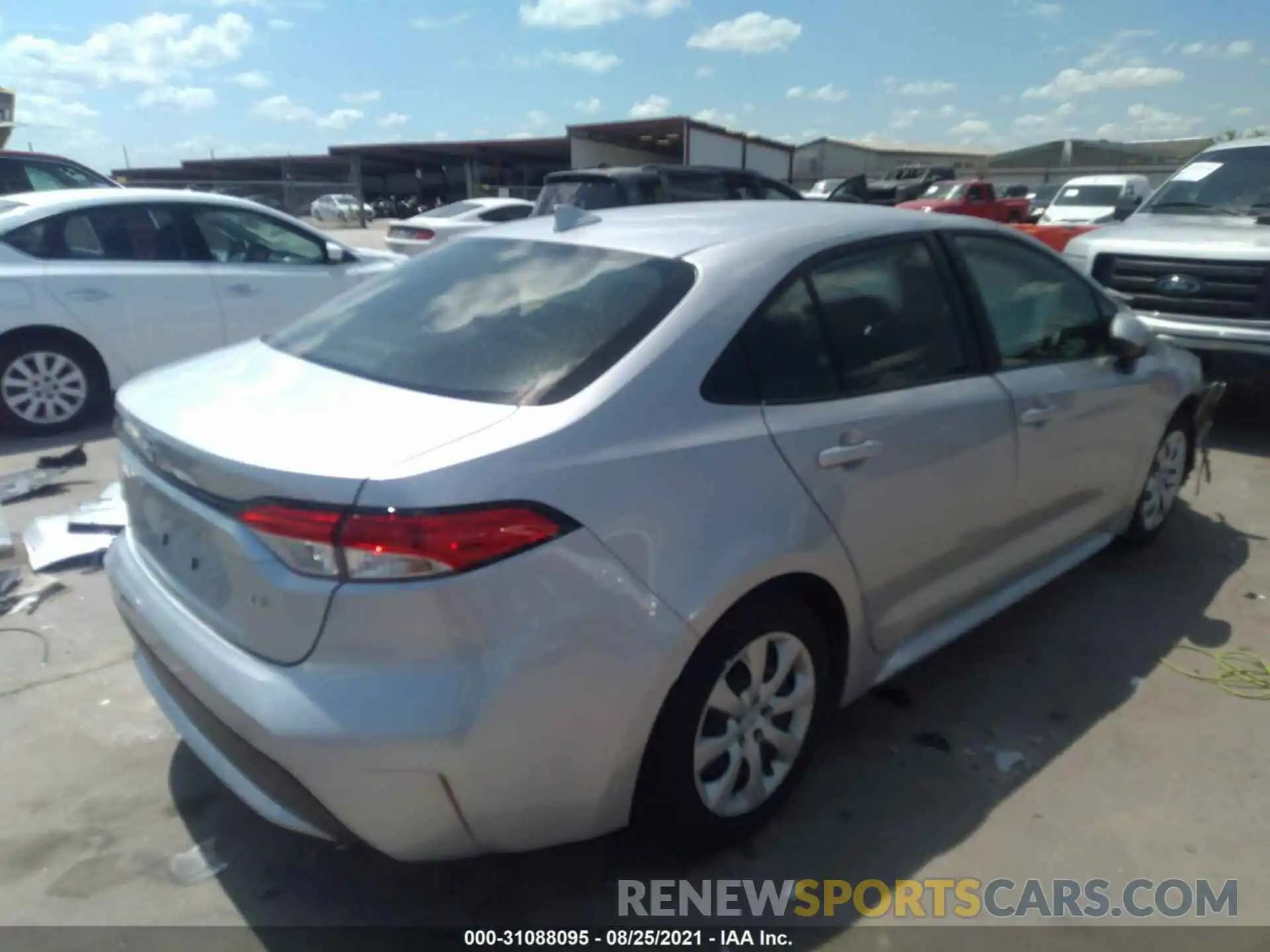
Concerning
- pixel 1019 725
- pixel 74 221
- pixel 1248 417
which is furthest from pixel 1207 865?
pixel 74 221

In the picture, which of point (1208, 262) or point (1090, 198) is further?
point (1090, 198)

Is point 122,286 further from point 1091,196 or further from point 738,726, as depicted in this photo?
point 1091,196

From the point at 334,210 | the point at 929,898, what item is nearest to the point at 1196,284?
the point at 929,898

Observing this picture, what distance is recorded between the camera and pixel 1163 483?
446 centimetres

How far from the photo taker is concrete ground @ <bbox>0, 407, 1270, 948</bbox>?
2.41 metres

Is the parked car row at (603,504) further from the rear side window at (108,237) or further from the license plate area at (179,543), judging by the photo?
the rear side window at (108,237)

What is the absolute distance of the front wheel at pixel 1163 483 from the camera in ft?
14.2

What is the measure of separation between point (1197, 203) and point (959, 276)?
5.64m

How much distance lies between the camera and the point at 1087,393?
A: 3.53 m

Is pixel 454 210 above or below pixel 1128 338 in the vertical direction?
above

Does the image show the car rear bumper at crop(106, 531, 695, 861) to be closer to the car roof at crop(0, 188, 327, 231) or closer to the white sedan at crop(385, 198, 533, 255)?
the car roof at crop(0, 188, 327, 231)

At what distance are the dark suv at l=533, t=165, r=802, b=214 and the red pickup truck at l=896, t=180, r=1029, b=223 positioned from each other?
38.2 feet

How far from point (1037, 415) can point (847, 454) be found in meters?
1.06

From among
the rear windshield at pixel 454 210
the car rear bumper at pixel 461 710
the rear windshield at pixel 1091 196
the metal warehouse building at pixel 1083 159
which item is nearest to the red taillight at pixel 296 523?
the car rear bumper at pixel 461 710
